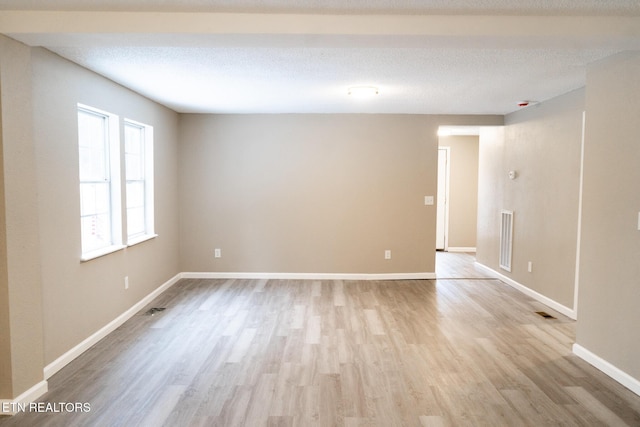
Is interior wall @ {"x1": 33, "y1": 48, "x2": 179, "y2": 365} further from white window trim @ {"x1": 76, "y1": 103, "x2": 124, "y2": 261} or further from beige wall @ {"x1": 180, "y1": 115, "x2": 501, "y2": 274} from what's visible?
beige wall @ {"x1": 180, "y1": 115, "x2": 501, "y2": 274}

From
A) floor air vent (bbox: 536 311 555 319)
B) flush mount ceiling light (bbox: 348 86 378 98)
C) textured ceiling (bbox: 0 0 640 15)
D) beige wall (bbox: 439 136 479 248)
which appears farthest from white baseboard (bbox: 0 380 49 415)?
beige wall (bbox: 439 136 479 248)

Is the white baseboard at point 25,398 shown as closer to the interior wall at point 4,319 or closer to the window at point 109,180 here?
the interior wall at point 4,319

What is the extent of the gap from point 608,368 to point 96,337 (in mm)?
4146

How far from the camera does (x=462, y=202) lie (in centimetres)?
860

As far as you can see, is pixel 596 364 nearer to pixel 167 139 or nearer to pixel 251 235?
pixel 251 235

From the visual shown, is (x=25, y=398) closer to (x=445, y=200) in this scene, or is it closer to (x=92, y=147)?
(x=92, y=147)

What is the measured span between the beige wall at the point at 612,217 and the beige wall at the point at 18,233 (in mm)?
4015

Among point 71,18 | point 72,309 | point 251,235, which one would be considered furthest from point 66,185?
point 251,235

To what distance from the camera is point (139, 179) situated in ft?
15.9

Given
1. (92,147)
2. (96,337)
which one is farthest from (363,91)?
(96,337)

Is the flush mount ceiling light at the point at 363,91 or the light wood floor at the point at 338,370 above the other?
the flush mount ceiling light at the point at 363,91

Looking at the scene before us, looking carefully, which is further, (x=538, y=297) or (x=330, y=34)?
(x=538, y=297)

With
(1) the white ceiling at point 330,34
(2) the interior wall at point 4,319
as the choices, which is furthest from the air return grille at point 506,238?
(2) the interior wall at point 4,319

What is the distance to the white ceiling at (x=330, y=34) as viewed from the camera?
2.30 meters
